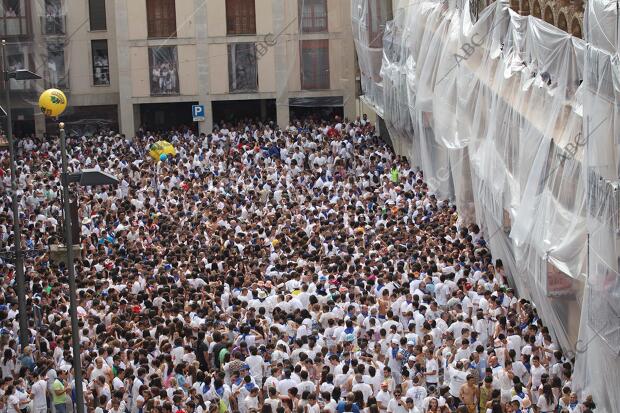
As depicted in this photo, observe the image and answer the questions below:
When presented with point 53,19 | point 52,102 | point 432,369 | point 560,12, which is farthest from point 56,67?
point 432,369

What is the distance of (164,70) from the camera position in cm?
4312

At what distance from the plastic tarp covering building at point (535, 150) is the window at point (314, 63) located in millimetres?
9594

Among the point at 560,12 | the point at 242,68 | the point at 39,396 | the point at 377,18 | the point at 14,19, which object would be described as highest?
the point at 14,19

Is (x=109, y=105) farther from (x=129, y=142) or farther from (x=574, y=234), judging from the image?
(x=574, y=234)

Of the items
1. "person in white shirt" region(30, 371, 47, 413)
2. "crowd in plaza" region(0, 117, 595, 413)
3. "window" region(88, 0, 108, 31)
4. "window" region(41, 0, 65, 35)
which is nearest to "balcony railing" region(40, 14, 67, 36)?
"window" region(41, 0, 65, 35)

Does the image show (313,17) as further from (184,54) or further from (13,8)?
(13,8)

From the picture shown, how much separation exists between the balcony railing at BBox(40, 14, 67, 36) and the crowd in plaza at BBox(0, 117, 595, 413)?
11.0 m

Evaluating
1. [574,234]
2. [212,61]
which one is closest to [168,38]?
[212,61]

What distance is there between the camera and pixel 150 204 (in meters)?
30.2

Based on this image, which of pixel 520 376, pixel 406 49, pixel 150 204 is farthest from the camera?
pixel 406 49

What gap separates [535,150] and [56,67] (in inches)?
1002

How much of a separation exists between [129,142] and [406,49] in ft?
31.6

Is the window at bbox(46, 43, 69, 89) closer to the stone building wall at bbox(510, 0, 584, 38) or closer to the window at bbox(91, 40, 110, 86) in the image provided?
the window at bbox(91, 40, 110, 86)

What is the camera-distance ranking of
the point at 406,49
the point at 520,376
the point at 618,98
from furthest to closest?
the point at 406,49
the point at 520,376
the point at 618,98
